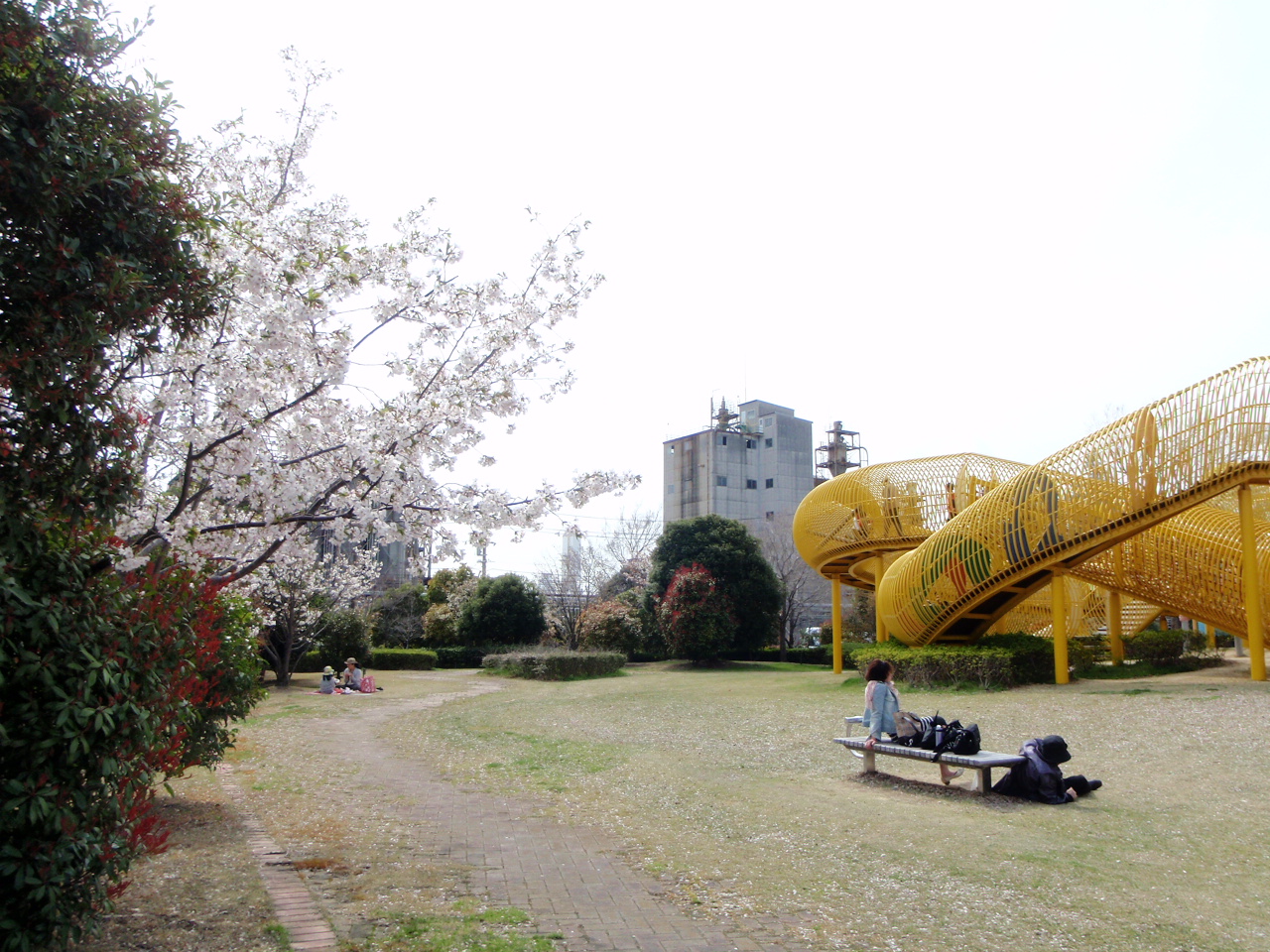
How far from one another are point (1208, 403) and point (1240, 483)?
1.50 m

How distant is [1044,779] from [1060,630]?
36.2ft

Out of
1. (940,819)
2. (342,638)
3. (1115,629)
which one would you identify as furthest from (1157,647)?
(342,638)

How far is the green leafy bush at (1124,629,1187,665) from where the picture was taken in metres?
21.3

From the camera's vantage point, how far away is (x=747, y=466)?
230 feet

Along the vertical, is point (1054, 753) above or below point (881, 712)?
below

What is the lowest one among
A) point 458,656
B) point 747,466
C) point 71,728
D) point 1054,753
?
point 458,656

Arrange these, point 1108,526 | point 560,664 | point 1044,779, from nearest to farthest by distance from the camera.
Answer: point 1044,779
point 1108,526
point 560,664

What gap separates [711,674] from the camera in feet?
95.1

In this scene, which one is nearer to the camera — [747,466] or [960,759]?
[960,759]

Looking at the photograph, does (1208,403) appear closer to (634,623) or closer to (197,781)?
(197,781)

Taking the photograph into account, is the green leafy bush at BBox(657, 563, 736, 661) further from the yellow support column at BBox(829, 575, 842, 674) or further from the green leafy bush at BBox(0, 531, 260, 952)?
the green leafy bush at BBox(0, 531, 260, 952)

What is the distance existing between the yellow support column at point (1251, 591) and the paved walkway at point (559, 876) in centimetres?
1395

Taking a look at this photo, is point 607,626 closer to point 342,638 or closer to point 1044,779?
point 342,638

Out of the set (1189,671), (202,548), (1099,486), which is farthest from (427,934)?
(1189,671)
